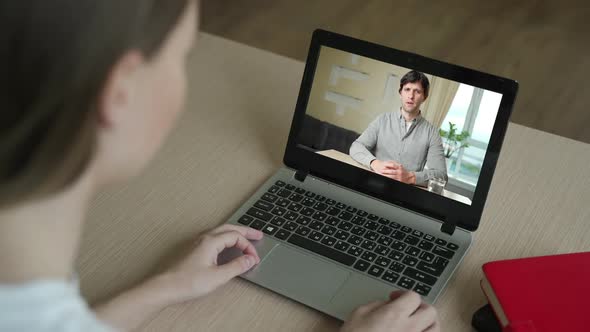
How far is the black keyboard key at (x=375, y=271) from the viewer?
0.97 m

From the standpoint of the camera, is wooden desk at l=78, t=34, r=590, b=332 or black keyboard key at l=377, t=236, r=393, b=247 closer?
wooden desk at l=78, t=34, r=590, b=332

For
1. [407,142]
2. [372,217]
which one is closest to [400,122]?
[407,142]

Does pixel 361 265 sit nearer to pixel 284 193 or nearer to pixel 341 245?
pixel 341 245

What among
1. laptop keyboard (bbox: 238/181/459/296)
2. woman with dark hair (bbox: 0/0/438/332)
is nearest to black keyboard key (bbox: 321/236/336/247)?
laptop keyboard (bbox: 238/181/459/296)

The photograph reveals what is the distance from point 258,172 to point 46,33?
0.72 m

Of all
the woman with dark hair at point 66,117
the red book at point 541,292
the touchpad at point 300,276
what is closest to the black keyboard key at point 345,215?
the touchpad at point 300,276

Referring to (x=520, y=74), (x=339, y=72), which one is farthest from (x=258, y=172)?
(x=520, y=74)

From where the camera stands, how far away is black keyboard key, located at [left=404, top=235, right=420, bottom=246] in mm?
1021

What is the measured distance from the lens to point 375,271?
97 cm

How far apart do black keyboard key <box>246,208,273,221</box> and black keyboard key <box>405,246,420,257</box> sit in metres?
0.20

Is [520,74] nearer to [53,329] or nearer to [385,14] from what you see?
[385,14]

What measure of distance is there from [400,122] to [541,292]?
12.1 inches

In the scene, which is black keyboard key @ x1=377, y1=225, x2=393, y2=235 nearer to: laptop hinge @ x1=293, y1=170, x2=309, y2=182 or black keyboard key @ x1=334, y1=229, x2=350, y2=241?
black keyboard key @ x1=334, y1=229, x2=350, y2=241

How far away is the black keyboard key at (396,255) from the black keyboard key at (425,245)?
37 mm
